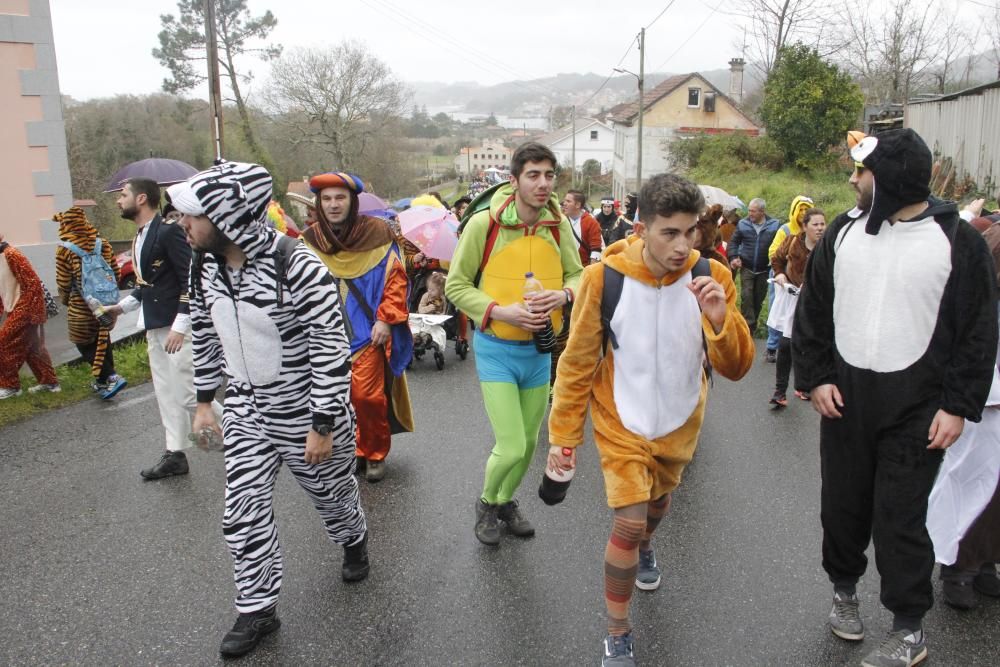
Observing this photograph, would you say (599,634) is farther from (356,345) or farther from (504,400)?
(356,345)

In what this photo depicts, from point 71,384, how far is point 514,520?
547cm

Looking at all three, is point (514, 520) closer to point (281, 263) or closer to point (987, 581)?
point (281, 263)

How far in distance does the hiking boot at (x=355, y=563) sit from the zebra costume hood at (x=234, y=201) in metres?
1.55

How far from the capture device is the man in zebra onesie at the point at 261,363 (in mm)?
3154

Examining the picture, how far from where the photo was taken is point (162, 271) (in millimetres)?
5328

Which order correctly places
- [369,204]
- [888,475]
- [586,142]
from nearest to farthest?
[888,475] < [369,204] < [586,142]

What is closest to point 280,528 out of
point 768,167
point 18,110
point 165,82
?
point 18,110

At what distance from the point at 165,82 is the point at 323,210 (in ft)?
109

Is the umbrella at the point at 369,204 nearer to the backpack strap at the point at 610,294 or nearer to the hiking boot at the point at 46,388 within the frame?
the hiking boot at the point at 46,388

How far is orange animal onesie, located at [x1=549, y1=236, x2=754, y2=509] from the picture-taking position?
120 inches

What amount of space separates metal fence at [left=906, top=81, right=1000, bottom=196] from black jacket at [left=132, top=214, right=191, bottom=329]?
602 inches

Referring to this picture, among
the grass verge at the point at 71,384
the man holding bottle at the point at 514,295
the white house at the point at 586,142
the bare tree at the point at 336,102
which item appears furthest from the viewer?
the white house at the point at 586,142

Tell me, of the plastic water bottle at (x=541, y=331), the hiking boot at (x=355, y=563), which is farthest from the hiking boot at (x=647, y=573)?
the hiking boot at (x=355, y=563)

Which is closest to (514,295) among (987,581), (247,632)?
(247,632)
